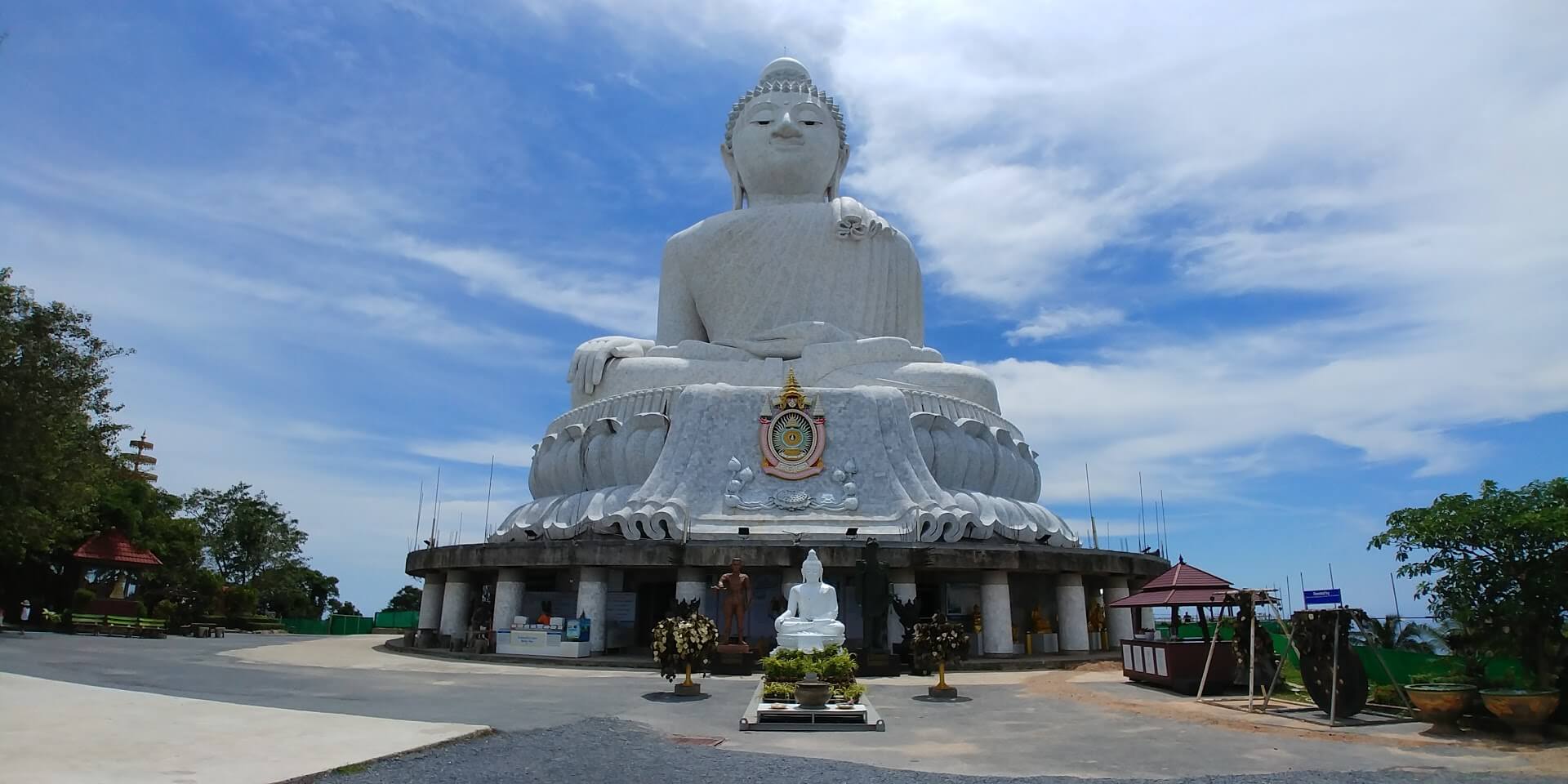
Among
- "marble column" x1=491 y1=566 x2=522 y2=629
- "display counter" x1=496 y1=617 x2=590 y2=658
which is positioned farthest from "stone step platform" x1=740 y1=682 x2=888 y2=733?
"marble column" x1=491 y1=566 x2=522 y2=629

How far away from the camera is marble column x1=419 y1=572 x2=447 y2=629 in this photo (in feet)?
64.7

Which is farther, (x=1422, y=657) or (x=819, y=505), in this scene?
(x=819, y=505)

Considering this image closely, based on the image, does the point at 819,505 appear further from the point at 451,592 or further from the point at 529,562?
the point at 451,592

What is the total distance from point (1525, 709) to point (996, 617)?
883 cm

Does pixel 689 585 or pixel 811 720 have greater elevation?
pixel 689 585

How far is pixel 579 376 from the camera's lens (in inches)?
832

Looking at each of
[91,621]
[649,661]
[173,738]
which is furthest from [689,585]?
[91,621]

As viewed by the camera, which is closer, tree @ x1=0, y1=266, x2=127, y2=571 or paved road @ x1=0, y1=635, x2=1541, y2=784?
paved road @ x1=0, y1=635, x2=1541, y2=784

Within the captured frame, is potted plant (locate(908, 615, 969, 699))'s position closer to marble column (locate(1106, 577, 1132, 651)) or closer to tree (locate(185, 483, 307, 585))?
marble column (locate(1106, 577, 1132, 651))

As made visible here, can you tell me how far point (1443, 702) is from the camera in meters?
8.73

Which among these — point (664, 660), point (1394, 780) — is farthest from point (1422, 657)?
point (664, 660)

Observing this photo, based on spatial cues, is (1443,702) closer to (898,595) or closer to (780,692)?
(780,692)

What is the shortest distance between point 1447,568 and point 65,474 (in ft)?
81.5

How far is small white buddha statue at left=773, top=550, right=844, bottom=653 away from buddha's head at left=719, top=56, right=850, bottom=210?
44.4ft
